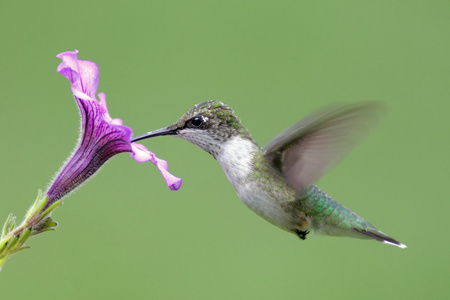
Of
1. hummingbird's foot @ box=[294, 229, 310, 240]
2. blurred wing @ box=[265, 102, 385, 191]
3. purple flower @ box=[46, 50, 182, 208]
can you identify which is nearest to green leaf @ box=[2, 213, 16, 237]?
purple flower @ box=[46, 50, 182, 208]

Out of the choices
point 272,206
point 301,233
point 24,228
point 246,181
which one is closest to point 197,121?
point 246,181

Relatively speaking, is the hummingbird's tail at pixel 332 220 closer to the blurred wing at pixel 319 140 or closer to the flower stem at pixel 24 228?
the blurred wing at pixel 319 140

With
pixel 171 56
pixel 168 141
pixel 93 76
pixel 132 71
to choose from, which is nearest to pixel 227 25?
pixel 171 56

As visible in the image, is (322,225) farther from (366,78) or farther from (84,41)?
(84,41)

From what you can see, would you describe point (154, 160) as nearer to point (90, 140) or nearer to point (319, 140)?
point (90, 140)

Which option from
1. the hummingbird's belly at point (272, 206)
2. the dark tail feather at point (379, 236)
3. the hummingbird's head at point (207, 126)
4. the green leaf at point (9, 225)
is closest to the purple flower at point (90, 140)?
the green leaf at point (9, 225)

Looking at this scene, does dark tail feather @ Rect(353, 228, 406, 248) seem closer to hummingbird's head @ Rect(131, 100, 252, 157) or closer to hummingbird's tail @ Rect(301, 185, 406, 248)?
hummingbird's tail @ Rect(301, 185, 406, 248)
